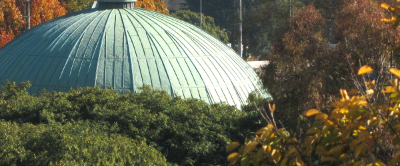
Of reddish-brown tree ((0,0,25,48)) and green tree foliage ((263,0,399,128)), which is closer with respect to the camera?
green tree foliage ((263,0,399,128))

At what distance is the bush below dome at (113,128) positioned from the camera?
11.5 m

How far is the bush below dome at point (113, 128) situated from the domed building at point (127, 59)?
9.56 ft

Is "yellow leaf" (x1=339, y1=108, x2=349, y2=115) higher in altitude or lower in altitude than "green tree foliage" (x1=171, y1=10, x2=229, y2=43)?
higher

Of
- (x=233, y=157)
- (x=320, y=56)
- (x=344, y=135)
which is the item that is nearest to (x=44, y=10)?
(x=320, y=56)

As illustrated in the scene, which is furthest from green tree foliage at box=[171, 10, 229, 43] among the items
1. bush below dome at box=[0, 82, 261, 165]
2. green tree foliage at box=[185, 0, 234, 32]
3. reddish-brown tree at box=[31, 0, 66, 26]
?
bush below dome at box=[0, 82, 261, 165]

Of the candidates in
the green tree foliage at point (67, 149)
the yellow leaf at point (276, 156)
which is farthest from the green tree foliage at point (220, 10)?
the yellow leaf at point (276, 156)

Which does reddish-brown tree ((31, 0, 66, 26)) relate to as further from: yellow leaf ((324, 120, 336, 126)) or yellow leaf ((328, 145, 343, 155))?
yellow leaf ((328, 145, 343, 155))

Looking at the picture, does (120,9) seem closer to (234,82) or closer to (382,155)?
(234,82)

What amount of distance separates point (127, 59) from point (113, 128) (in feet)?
21.8

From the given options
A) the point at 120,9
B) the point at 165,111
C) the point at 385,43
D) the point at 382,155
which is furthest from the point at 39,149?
the point at 120,9

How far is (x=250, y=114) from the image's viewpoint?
51.6 ft

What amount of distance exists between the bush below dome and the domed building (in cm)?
291

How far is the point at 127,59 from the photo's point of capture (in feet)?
66.8

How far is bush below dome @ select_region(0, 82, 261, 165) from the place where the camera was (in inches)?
454
